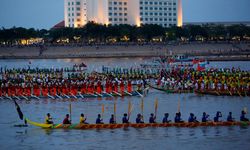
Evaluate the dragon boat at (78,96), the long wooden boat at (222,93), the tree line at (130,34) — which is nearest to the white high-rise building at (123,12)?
the tree line at (130,34)

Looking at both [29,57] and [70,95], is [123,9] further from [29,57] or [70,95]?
[70,95]

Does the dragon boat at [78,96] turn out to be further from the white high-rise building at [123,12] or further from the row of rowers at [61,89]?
the white high-rise building at [123,12]

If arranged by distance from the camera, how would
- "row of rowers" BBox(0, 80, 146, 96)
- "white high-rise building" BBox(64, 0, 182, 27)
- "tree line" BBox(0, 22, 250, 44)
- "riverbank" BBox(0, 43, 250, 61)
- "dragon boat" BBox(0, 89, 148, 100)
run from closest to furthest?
"dragon boat" BBox(0, 89, 148, 100) < "row of rowers" BBox(0, 80, 146, 96) < "riverbank" BBox(0, 43, 250, 61) < "tree line" BBox(0, 22, 250, 44) < "white high-rise building" BBox(64, 0, 182, 27)

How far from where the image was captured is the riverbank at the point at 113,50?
371 ft

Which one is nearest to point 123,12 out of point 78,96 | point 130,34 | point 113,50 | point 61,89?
point 130,34

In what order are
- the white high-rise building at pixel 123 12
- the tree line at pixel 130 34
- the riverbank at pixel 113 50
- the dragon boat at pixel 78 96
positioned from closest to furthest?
the dragon boat at pixel 78 96 < the riverbank at pixel 113 50 < the tree line at pixel 130 34 < the white high-rise building at pixel 123 12

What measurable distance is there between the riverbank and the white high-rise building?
1953cm

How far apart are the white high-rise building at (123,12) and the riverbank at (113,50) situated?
64.1 ft

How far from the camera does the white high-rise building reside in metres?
137

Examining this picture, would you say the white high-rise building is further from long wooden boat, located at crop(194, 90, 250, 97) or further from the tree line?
long wooden boat, located at crop(194, 90, 250, 97)

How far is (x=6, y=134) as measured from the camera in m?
32.9

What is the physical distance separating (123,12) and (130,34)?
15.9 m

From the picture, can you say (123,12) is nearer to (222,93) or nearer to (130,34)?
(130,34)

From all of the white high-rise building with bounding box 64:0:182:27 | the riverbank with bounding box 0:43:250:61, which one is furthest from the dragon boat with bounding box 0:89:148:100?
the white high-rise building with bounding box 64:0:182:27
